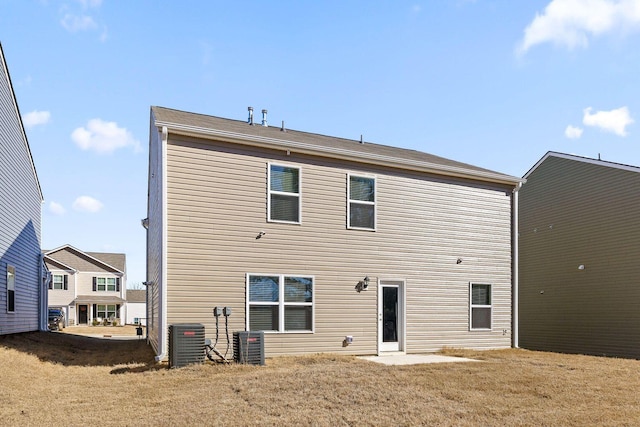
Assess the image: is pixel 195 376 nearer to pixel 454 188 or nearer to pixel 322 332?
pixel 322 332

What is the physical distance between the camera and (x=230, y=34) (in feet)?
41.0

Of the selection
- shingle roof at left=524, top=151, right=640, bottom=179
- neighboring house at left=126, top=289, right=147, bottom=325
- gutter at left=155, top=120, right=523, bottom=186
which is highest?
shingle roof at left=524, top=151, right=640, bottom=179

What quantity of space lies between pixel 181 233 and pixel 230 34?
486cm

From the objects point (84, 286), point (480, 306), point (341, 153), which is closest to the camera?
point (341, 153)

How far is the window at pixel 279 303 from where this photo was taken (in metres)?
11.8

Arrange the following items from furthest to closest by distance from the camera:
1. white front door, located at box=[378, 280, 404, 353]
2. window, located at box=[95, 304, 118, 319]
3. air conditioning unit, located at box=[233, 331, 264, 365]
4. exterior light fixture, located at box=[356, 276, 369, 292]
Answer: window, located at box=[95, 304, 118, 319] → white front door, located at box=[378, 280, 404, 353] → exterior light fixture, located at box=[356, 276, 369, 292] → air conditioning unit, located at box=[233, 331, 264, 365]

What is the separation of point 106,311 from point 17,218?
2779 centimetres

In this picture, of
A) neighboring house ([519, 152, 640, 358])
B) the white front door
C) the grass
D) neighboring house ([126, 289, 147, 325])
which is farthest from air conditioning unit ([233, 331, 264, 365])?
neighboring house ([126, 289, 147, 325])

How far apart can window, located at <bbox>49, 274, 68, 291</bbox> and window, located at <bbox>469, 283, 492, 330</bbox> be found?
36.1 meters

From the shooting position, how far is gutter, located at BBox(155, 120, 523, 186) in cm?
1136

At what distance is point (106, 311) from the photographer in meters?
43.5

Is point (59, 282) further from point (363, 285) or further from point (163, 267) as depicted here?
point (363, 285)

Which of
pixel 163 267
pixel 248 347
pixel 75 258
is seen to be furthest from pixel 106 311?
pixel 248 347

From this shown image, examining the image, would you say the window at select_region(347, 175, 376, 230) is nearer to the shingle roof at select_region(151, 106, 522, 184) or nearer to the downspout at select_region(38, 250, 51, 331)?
the shingle roof at select_region(151, 106, 522, 184)
